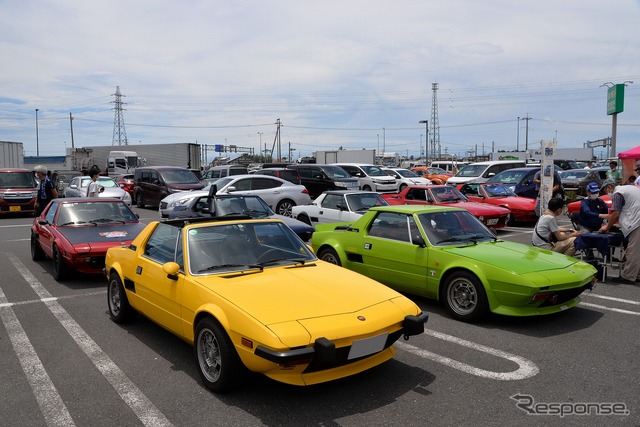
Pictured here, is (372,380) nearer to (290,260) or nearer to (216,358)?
(216,358)

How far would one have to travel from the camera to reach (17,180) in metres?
18.8

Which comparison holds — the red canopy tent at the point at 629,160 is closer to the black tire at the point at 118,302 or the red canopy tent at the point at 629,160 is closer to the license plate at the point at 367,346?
the license plate at the point at 367,346

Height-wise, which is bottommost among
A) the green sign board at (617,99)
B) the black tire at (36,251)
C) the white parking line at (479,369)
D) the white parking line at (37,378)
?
the white parking line at (37,378)

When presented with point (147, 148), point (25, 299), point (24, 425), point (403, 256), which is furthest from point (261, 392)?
point (147, 148)

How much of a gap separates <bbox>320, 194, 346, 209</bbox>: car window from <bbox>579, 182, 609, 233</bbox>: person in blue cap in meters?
5.20

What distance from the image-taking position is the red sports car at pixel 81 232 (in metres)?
7.66

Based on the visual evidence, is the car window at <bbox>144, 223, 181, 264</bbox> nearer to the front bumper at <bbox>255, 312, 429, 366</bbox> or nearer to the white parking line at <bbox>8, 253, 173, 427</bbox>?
the white parking line at <bbox>8, 253, 173, 427</bbox>

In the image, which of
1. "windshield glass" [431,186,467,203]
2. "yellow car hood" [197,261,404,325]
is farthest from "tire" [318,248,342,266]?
"windshield glass" [431,186,467,203]

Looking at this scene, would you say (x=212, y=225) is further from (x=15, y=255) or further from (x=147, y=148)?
(x=147, y=148)

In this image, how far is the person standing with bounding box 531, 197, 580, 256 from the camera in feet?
25.3

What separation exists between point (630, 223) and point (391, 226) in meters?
3.78

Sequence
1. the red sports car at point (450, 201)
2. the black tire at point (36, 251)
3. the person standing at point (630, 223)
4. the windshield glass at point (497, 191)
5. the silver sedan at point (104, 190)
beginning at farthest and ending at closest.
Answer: the silver sedan at point (104, 190) → the windshield glass at point (497, 191) → the red sports car at point (450, 201) → the black tire at point (36, 251) → the person standing at point (630, 223)

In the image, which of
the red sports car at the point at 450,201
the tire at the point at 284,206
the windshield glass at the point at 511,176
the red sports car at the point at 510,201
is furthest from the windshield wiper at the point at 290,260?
the windshield glass at the point at 511,176

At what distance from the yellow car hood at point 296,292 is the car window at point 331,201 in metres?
7.27
